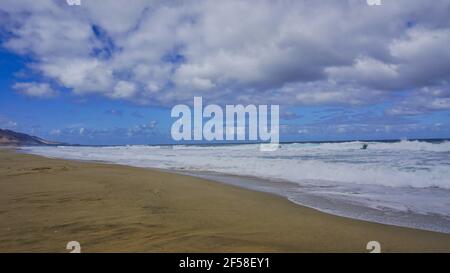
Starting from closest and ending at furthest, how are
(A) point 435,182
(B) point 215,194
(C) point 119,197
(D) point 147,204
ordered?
(D) point 147,204 < (C) point 119,197 < (B) point 215,194 < (A) point 435,182

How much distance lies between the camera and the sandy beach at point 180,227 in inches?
167

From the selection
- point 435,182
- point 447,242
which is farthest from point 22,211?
point 435,182

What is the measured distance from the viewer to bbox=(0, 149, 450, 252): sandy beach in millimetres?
4246

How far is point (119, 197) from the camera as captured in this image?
7641 mm

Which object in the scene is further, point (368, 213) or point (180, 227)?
point (368, 213)

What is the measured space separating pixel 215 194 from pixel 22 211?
422 cm

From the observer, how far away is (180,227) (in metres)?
5.09

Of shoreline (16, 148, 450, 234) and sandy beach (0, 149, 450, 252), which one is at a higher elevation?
sandy beach (0, 149, 450, 252)

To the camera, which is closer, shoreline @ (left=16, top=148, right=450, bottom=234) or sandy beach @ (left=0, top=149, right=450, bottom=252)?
sandy beach @ (left=0, top=149, right=450, bottom=252)

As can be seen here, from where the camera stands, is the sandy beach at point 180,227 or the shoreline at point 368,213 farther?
the shoreline at point 368,213

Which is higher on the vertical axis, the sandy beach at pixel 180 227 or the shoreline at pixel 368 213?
the sandy beach at pixel 180 227
